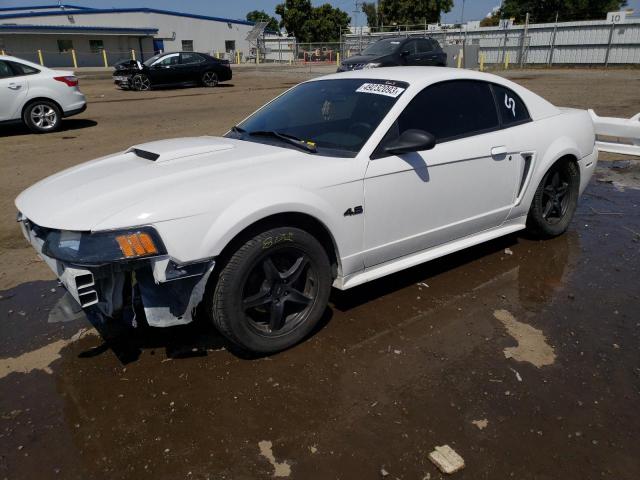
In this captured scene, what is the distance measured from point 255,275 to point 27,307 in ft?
6.44

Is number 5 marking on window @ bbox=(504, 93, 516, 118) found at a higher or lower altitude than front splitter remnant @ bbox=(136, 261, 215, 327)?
higher

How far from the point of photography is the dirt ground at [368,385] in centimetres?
235

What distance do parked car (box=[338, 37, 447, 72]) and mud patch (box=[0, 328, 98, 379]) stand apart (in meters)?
14.8

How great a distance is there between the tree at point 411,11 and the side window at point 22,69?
177ft

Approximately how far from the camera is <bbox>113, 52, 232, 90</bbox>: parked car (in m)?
19.6

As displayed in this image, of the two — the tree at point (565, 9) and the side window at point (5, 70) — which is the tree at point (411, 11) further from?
the side window at point (5, 70)

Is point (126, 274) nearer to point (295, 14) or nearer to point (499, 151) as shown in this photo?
point (499, 151)

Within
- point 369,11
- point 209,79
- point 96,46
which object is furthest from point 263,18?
point 209,79

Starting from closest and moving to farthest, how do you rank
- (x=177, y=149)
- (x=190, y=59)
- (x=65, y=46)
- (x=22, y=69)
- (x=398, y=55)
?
(x=177, y=149)
(x=22, y=69)
(x=398, y=55)
(x=190, y=59)
(x=65, y=46)

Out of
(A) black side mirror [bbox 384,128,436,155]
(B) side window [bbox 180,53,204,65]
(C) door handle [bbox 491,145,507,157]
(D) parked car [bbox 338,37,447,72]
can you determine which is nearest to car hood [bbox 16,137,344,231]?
(A) black side mirror [bbox 384,128,436,155]

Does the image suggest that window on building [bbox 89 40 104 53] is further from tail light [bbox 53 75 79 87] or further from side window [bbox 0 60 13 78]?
side window [bbox 0 60 13 78]

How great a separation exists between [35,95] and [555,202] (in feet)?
32.6

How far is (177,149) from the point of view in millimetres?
3387

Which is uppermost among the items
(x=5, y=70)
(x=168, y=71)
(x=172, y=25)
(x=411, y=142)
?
(x=172, y=25)
